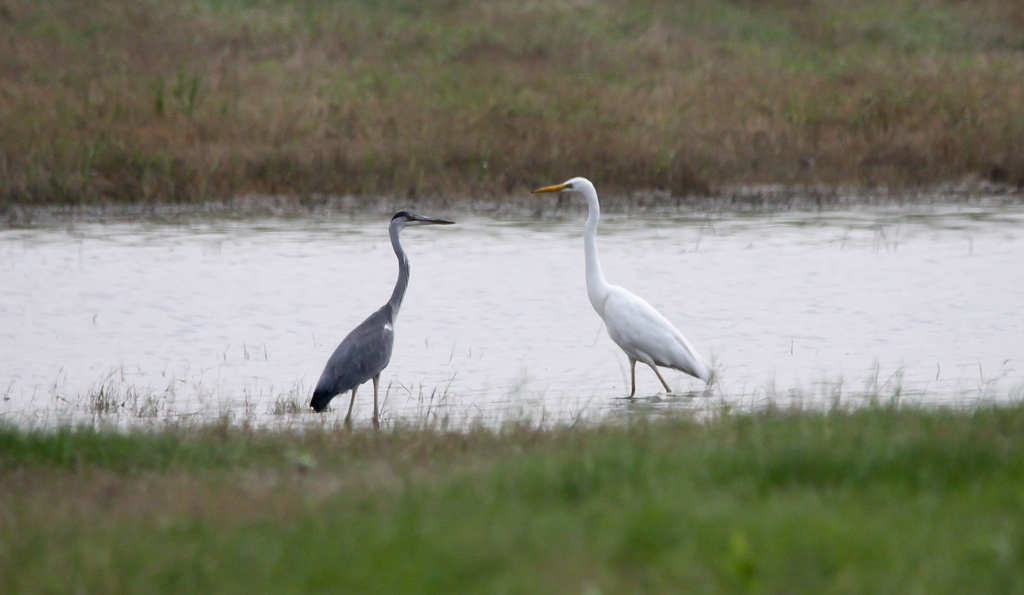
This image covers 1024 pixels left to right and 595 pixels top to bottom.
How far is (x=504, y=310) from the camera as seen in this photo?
1145cm

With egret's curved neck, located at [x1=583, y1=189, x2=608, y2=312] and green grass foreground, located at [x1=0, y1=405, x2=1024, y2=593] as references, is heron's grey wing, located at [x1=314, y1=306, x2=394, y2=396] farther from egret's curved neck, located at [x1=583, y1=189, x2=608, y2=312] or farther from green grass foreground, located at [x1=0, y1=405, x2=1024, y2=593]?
egret's curved neck, located at [x1=583, y1=189, x2=608, y2=312]

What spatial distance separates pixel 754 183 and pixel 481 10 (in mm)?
12701

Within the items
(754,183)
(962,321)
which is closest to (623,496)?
(962,321)

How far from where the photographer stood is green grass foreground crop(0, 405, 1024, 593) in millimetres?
3547

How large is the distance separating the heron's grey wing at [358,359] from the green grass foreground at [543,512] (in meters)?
1.56

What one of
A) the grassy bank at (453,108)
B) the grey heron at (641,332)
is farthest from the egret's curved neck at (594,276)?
the grassy bank at (453,108)

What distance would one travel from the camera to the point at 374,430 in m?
6.52

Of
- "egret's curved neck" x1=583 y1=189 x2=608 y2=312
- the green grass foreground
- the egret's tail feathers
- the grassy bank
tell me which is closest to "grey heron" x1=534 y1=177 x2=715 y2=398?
"egret's curved neck" x1=583 y1=189 x2=608 y2=312

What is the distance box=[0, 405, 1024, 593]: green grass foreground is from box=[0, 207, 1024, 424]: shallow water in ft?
5.18

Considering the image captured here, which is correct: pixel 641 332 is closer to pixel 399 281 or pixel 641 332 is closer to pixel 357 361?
pixel 399 281

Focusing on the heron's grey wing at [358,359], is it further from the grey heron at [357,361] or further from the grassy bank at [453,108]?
the grassy bank at [453,108]

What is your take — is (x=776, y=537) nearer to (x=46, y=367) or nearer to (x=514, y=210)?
(x=46, y=367)

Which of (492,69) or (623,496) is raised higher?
(492,69)

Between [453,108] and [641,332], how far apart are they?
11.3 metres
